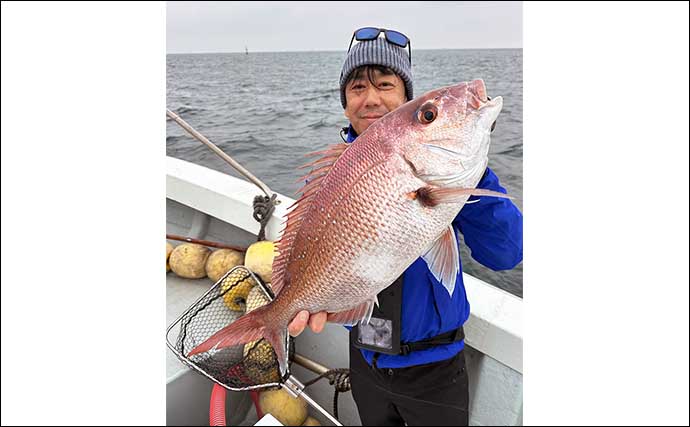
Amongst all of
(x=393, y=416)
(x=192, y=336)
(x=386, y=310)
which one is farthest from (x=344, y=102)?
(x=393, y=416)

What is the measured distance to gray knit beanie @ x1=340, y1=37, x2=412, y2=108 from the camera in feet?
2.64

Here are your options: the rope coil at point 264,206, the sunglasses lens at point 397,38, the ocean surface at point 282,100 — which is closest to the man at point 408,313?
the sunglasses lens at point 397,38

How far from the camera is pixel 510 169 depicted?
6.18 feet

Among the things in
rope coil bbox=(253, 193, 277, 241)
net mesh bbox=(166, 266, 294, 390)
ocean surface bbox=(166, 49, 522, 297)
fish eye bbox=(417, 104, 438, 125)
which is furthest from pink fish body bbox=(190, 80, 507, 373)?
rope coil bbox=(253, 193, 277, 241)

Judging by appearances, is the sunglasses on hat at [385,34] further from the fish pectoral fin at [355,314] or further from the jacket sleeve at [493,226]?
the fish pectoral fin at [355,314]

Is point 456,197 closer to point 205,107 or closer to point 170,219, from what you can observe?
point 205,107

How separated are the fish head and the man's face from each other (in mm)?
201

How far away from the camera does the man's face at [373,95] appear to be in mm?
873

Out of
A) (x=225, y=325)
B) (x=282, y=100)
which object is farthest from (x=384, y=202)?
(x=282, y=100)

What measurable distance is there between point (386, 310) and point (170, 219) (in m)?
1.25

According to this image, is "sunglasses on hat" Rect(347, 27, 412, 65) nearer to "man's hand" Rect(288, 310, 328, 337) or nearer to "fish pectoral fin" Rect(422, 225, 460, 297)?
"fish pectoral fin" Rect(422, 225, 460, 297)

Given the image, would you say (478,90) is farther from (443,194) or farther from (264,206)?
(264,206)

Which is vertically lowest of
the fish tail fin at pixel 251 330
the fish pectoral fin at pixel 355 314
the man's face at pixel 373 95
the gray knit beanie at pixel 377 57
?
the fish tail fin at pixel 251 330

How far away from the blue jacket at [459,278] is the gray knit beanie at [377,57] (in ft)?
0.61
